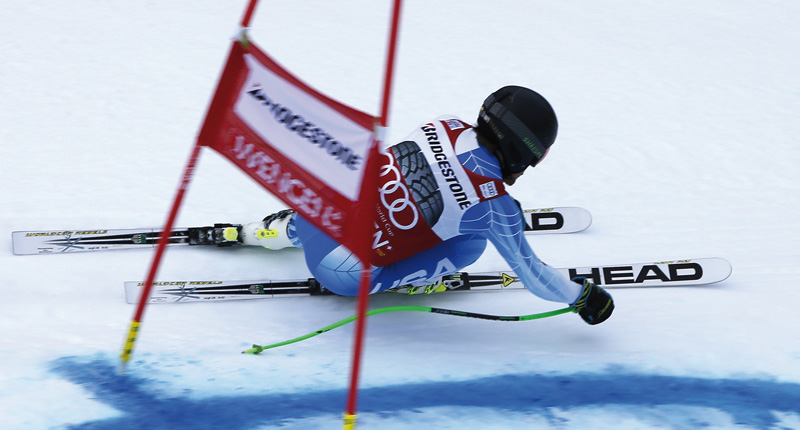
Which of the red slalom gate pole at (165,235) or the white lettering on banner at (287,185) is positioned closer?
the white lettering on banner at (287,185)

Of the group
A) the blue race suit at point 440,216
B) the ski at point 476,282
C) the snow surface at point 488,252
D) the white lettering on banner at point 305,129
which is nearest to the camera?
the white lettering on banner at point 305,129

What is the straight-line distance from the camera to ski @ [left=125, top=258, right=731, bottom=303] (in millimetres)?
3465

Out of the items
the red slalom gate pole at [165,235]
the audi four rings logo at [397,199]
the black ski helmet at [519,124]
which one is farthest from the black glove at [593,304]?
the red slalom gate pole at [165,235]

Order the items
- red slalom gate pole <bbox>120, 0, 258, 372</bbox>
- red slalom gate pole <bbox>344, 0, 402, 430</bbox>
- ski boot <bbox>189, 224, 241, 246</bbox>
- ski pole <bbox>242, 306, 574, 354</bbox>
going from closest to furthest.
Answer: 1. red slalom gate pole <bbox>344, 0, 402, 430</bbox>
2. red slalom gate pole <bbox>120, 0, 258, 372</bbox>
3. ski pole <bbox>242, 306, 574, 354</bbox>
4. ski boot <bbox>189, 224, 241, 246</bbox>

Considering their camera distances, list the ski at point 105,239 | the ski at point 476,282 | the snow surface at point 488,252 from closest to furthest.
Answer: the snow surface at point 488,252
the ski at point 476,282
the ski at point 105,239

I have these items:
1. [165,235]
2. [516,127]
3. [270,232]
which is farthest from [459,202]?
[270,232]

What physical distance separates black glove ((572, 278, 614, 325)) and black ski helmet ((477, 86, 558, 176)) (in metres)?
0.61

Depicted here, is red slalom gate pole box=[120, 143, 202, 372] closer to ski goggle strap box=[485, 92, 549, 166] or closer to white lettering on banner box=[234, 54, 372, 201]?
white lettering on banner box=[234, 54, 372, 201]

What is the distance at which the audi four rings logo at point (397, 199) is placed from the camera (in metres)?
2.96

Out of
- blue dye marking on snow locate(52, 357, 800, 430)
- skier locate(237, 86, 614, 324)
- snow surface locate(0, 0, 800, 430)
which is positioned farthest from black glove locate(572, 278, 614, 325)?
blue dye marking on snow locate(52, 357, 800, 430)

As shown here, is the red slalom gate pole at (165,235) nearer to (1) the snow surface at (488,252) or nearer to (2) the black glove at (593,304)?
(1) the snow surface at (488,252)

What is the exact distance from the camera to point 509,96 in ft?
9.36

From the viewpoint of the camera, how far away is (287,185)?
2484 mm

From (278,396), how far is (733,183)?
304 centimetres
